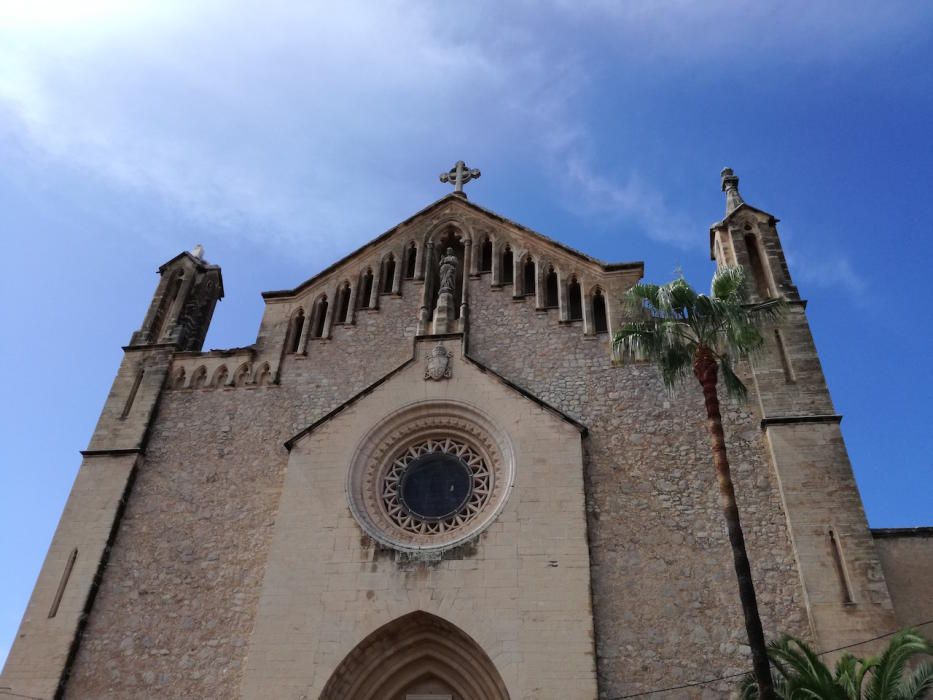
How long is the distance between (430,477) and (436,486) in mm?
265

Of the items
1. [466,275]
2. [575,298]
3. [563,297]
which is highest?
[466,275]

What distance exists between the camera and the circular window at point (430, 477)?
50.7ft

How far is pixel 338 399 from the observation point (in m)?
17.9

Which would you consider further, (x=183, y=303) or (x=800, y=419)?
(x=183, y=303)

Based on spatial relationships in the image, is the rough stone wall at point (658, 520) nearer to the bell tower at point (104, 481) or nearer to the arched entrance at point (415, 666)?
the arched entrance at point (415, 666)

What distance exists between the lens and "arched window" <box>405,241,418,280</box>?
2023cm

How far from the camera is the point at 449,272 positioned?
63.4ft

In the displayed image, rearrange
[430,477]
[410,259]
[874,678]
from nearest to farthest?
[874,678], [430,477], [410,259]

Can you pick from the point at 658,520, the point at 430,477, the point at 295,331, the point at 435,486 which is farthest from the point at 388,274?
the point at 658,520

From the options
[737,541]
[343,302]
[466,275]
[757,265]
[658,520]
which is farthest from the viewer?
[343,302]

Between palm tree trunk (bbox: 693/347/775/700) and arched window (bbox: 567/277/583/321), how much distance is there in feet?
18.6

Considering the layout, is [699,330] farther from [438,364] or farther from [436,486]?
[436,486]

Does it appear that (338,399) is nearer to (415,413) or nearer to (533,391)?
(415,413)

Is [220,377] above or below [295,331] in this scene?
below
